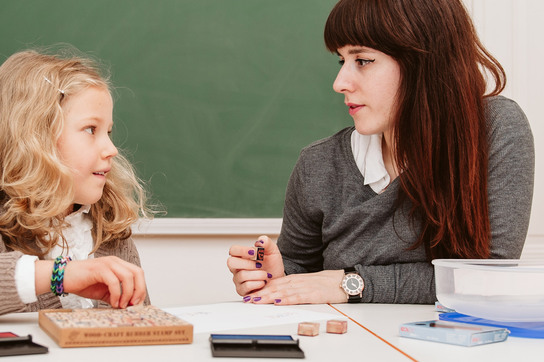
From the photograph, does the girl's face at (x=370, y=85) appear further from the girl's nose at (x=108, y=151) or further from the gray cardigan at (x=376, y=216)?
the girl's nose at (x=108, y=151)

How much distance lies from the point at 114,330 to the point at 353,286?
0.66m

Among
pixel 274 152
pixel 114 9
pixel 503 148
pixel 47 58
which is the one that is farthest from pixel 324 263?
pixel 114 9

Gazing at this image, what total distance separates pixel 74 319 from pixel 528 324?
62 cm

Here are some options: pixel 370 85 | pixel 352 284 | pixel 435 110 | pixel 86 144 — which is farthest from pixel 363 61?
pixel 86 144

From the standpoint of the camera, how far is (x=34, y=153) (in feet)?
4.27

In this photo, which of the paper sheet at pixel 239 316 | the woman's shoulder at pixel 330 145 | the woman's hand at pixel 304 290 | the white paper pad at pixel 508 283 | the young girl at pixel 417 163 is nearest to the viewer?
the white paper pad at pixel 508 283

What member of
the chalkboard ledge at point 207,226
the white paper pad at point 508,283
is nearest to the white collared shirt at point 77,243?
the chalkboard ledge at point 207,226

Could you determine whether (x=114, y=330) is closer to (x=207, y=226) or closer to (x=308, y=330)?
(x=308, y=330)

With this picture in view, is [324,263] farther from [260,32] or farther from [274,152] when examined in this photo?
[260,32]

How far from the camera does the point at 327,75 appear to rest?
2.19 meters

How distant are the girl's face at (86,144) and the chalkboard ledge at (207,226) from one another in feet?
2.37

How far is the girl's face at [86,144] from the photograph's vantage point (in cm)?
134

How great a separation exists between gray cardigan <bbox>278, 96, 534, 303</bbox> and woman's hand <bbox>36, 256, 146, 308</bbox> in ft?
1.72

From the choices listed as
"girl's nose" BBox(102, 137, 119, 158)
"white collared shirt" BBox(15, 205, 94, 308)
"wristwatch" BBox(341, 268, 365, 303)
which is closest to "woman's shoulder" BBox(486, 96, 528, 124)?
"wristwatch" BBox(341, 268, 365, 303)
